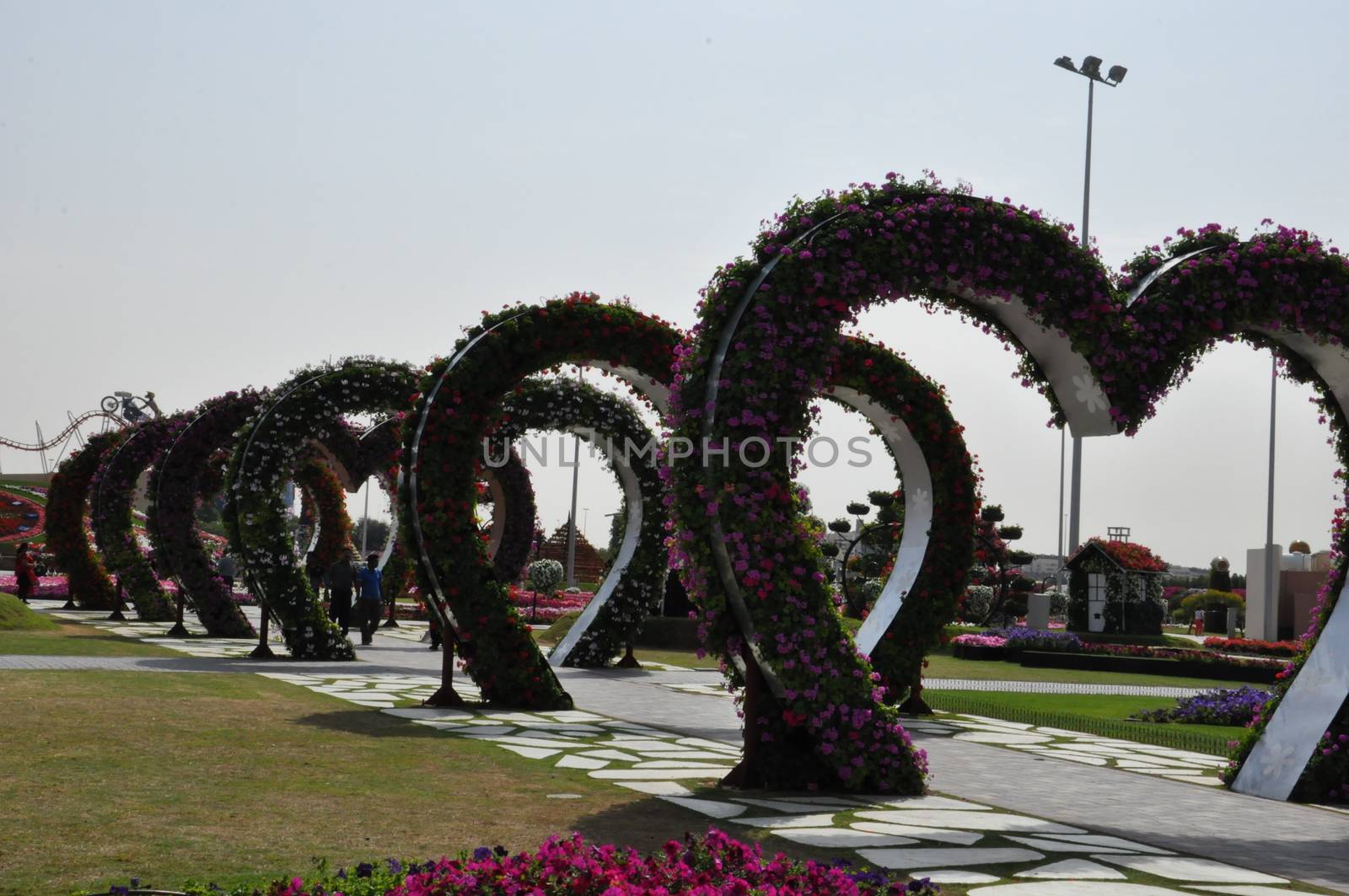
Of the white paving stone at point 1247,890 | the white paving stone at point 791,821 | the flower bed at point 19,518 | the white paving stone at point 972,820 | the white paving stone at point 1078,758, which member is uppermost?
the flower bed at point 19,518

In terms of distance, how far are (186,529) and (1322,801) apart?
57.1 ft

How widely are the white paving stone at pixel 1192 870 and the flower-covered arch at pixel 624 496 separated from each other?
10861 millimetres

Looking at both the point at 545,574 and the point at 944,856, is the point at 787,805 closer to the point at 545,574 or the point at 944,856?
the point at 944,856

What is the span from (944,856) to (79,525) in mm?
26161

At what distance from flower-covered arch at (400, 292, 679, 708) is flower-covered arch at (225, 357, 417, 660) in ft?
17.7

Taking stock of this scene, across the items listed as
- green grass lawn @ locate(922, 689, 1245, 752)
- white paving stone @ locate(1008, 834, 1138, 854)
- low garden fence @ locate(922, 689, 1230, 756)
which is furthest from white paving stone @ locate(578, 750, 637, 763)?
green grass lawn @ locate(922, 689, 1245, 752)

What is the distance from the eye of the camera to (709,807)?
7297mm

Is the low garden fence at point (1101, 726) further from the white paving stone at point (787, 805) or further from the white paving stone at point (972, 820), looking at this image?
the white paving stone at point (787, 805)

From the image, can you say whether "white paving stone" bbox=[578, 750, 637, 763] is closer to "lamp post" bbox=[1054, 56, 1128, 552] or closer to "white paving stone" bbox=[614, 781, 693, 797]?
"white paving stone" bbox=[614, 781, 693, 797]

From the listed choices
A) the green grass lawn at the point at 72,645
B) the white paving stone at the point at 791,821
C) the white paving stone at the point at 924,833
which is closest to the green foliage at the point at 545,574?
the green grass lawn at the point at 72,645

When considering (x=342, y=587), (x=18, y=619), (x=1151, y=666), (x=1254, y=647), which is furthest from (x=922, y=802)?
(x=1254, y=647)

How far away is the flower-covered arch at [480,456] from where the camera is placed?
12352mm

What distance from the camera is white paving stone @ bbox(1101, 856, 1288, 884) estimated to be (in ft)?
19.6

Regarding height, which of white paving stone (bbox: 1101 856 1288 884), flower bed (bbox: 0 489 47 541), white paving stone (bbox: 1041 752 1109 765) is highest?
flower bed (bbox: 0 489 47 541)
